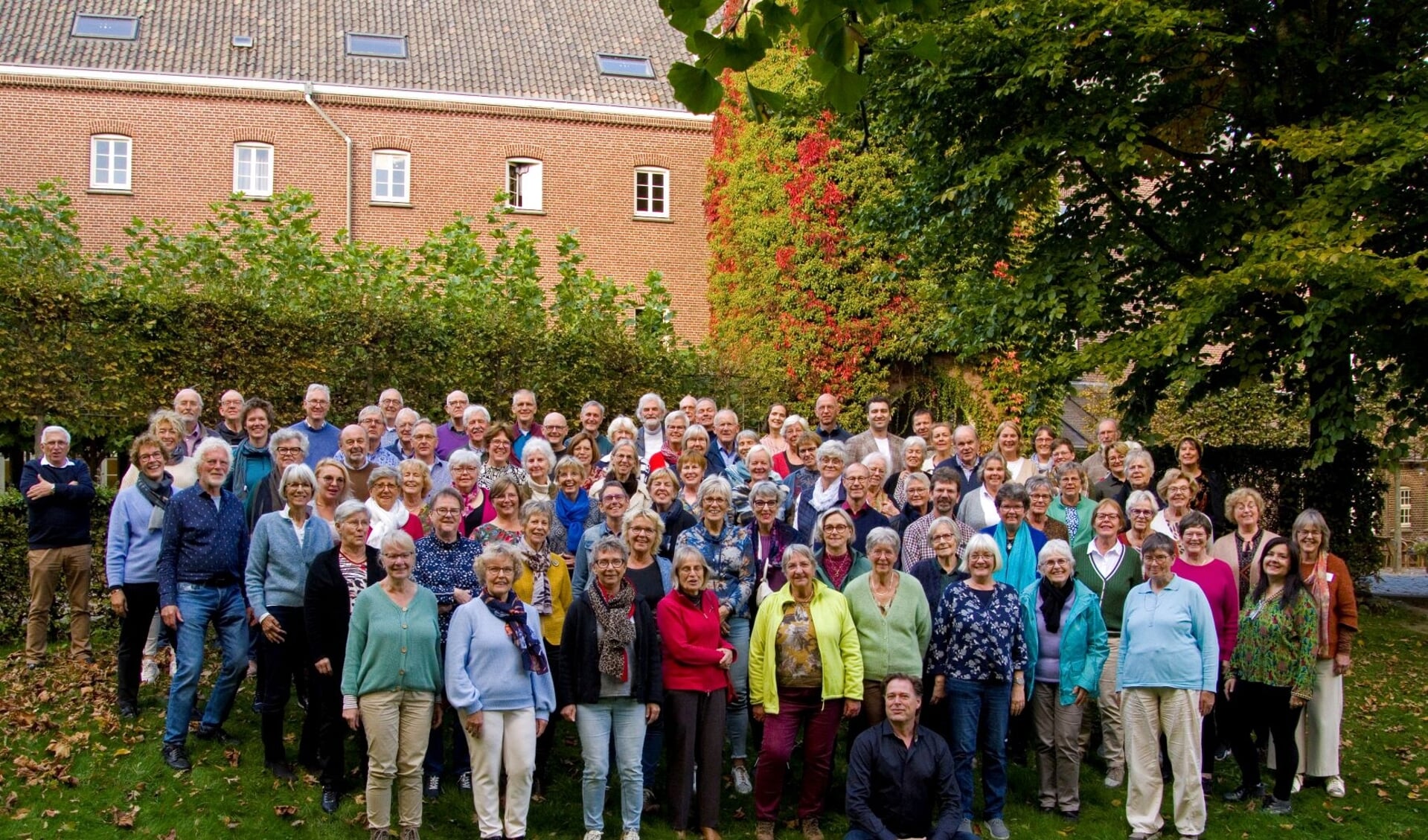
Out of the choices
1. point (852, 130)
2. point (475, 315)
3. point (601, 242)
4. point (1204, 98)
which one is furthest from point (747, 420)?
point (601, 242)

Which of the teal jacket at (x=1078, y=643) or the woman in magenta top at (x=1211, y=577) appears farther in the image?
the woman in magenta top at (x=1211, y=577)

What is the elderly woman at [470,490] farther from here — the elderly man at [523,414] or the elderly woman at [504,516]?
the elderly man at [523,414]

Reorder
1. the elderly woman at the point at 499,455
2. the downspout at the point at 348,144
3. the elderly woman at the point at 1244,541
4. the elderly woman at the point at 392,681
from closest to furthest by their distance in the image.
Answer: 1. the elderly woman at the point at 392,681
2. the elderly woman at the point at 1244,541
3. the elderly woman at the point at 499,455
4. the downspout at the point at 348,144

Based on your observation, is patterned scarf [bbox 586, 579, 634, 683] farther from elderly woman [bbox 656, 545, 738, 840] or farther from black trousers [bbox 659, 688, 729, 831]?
black trousers [bbox 659, 688, 729, 831]

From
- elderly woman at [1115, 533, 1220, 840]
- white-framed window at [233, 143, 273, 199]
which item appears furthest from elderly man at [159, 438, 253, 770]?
white-framed window at [233, 143, 273, 199]

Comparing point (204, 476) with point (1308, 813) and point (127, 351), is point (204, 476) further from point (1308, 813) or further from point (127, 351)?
point (1308, 813)

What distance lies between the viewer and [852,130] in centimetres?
2038

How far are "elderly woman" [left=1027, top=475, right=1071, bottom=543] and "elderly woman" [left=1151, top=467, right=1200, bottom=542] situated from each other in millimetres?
758

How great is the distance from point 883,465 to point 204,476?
4690mm

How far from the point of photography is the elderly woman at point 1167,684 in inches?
319

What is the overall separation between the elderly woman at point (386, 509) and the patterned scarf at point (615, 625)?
128 centimetres

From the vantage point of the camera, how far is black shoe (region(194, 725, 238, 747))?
8.38 meters

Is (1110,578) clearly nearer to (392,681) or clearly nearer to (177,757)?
(392,681)

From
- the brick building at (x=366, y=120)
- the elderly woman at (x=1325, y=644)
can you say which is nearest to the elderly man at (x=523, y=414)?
the elderly woman at (x=1325, y=644)
